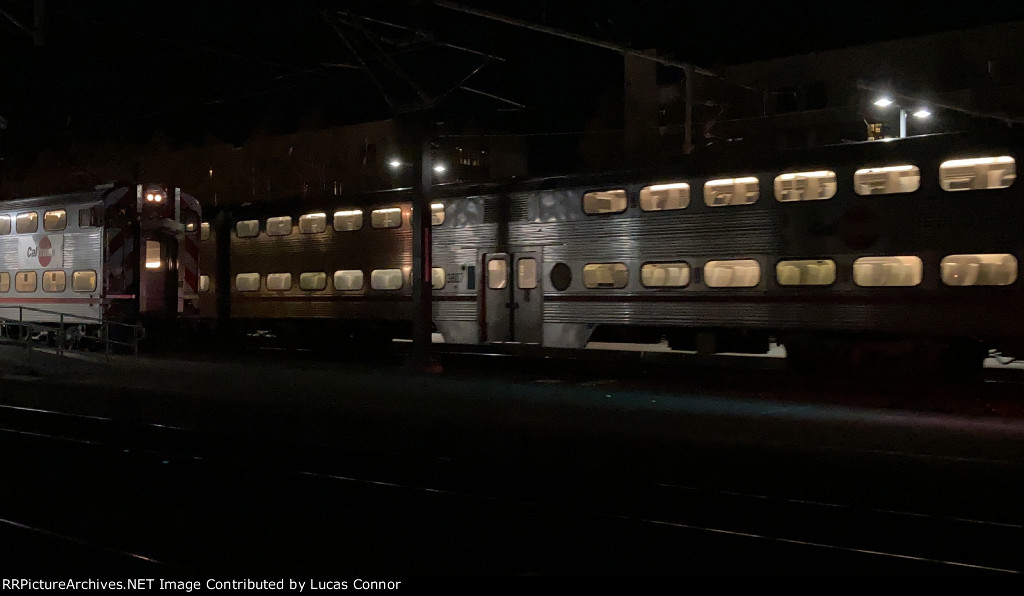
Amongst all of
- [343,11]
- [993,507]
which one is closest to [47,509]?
[993,507]

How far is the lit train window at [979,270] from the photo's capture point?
1416cm

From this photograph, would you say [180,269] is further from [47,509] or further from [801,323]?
[47,509]

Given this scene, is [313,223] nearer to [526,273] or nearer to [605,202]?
[526,273]

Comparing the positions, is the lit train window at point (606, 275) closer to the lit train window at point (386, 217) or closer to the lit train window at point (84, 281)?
the lit train window at point (386, 217)

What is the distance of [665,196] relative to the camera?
17.4m

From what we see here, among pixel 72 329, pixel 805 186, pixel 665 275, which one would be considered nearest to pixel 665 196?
pixel 665 275

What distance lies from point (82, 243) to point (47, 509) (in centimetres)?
1812

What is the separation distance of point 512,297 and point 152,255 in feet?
33.1

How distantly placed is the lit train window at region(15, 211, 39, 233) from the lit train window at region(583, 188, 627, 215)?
16.0 m

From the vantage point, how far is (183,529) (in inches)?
277

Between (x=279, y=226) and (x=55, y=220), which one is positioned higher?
(x=55, y=220)

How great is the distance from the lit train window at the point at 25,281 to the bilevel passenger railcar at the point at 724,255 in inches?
336

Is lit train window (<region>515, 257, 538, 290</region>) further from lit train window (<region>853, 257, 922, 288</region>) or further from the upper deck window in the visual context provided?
lit train window (<region>853, 257, 922, 288</region>)

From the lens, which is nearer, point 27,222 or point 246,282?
point 246,282
